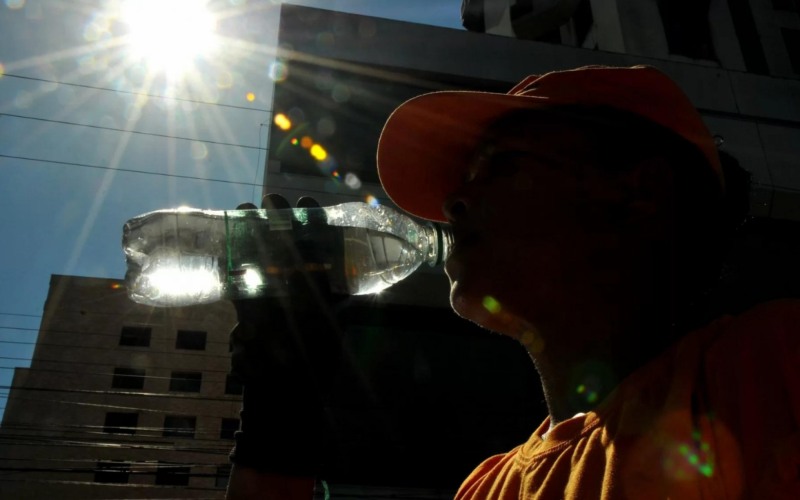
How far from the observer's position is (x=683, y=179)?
1.25m

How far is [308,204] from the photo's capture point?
168 centimetres

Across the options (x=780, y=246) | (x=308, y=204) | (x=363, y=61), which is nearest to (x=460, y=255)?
(x=308, y=204)

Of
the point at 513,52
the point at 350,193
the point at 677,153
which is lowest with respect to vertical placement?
the point at 677,153

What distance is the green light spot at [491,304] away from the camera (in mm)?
1235

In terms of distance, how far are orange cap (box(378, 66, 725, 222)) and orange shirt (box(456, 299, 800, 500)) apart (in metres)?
0.52

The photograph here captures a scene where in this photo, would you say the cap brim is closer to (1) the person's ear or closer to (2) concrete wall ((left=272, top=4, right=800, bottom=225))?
(1) the person's ear

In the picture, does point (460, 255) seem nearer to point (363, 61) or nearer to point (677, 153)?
point (677, 153)

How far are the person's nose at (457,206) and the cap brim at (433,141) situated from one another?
23 cm

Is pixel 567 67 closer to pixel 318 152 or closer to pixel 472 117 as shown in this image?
pixel 318 152

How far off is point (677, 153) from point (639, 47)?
37.0ft

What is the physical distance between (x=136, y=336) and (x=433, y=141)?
75.0 ft

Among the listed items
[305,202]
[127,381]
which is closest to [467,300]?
[305,202]

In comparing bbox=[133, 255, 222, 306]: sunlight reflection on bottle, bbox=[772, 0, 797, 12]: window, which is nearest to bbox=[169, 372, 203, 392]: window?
bbox=[133, 255, 222, 306]: sunlight reflection on bottle

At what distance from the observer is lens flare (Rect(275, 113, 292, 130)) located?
696 cm
